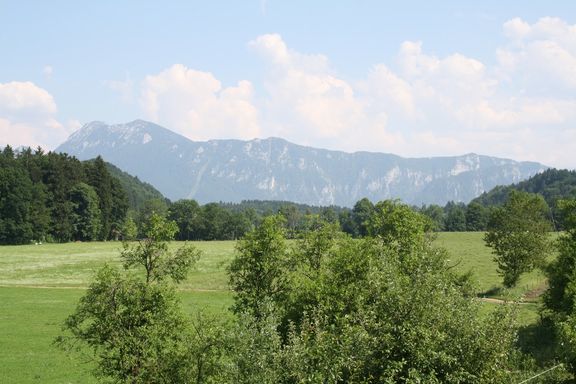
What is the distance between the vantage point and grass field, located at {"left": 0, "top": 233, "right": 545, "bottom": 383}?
3588 cm

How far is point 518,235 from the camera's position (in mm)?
63000

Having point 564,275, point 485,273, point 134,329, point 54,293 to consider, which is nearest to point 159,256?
point 134,329

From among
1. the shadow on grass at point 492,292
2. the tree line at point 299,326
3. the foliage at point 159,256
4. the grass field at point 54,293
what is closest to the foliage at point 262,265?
the tree line at point 299,326

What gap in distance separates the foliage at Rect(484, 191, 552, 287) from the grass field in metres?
2.62

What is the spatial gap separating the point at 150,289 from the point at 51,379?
641 inches

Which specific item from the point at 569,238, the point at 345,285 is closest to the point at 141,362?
the point at 345,285

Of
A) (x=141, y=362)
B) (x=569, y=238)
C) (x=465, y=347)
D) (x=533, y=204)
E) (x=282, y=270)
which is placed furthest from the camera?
(x=533, y=204)

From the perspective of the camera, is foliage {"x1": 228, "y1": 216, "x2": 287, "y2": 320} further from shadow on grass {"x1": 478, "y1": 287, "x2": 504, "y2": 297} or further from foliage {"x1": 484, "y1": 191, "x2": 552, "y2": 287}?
foliage {"x1": 484, "y1": 191, "x2": 552, "y2": 287}

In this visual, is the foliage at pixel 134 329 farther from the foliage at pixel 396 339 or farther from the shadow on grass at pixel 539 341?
the shadow on grass at pixel 539 341

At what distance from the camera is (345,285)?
28.0m

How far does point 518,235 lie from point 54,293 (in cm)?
5922

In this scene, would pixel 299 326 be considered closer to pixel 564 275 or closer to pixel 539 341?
pixel 539 341

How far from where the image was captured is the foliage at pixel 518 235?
206ft

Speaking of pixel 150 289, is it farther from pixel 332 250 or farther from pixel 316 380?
pixel 332 250
